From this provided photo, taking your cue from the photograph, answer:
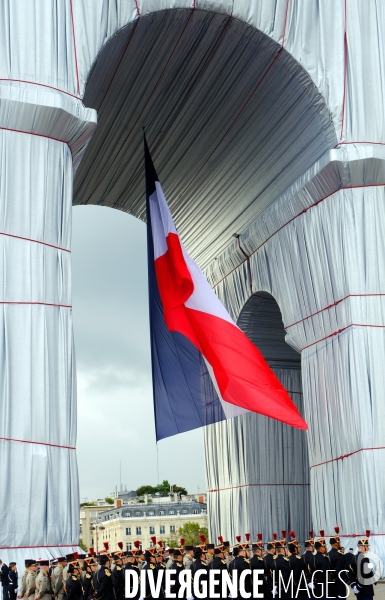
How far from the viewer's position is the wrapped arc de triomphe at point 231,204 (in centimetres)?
2178

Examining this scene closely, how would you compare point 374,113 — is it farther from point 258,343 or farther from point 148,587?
point 148,587

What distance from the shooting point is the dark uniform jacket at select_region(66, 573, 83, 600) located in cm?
1742

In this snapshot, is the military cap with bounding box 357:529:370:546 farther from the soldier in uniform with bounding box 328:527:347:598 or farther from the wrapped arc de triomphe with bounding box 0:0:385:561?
the wrapped arc de triomphe with bounding box 0:0:385:561

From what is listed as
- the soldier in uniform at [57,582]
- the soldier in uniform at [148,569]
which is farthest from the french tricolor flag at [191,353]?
the soldier in uniform at [57,582]

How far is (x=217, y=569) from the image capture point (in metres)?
17.3

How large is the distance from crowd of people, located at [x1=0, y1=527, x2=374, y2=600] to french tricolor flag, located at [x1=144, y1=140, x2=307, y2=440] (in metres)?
5.84

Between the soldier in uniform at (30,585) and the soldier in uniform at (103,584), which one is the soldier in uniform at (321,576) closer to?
the soldier in uniform at (103,584)

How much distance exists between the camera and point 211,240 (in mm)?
34344

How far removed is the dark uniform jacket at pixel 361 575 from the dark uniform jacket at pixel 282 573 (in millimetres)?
1219

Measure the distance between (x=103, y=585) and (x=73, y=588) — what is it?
0.96 m

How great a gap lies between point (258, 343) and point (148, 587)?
55.6 feet

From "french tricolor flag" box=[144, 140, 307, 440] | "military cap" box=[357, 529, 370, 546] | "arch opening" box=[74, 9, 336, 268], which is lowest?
"military cap" box=[357, 529, 370, 546]

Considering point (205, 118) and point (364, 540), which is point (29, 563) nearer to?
point (364, 540)

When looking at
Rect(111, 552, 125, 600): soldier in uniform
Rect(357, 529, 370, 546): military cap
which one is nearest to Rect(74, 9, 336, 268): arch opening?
Rect(357, 529, 370, 546): military cap
